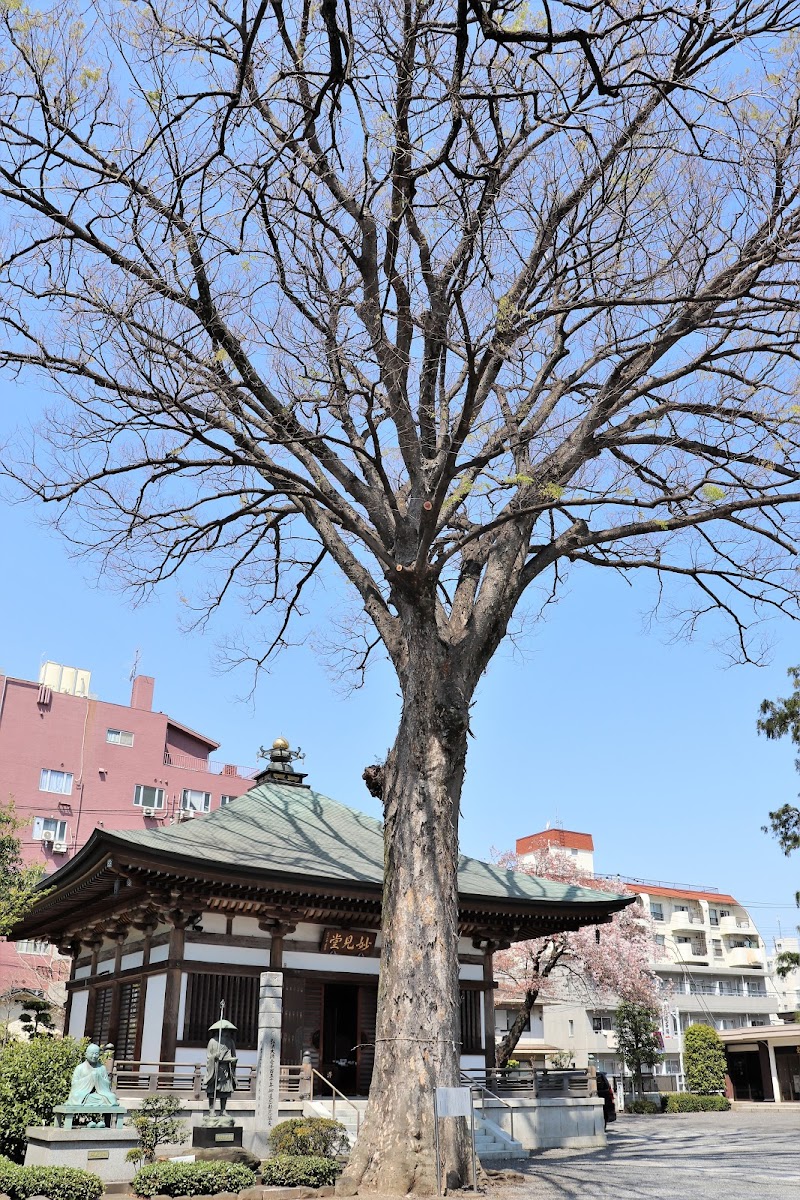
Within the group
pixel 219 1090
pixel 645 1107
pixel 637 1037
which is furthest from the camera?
pixel 637 1037

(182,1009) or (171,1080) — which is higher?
(182,1009)

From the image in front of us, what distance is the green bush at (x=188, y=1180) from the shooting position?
9359 mm

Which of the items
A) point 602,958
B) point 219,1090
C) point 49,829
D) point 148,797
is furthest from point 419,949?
point 148,797

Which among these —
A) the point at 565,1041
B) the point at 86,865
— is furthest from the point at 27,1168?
the point at 565,1041

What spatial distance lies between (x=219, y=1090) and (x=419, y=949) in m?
4.91

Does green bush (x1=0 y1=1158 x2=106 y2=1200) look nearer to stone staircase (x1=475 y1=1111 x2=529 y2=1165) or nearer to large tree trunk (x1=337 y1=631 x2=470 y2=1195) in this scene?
large tree trunk (x1=337 y1=631 x2=470 y2=1195)

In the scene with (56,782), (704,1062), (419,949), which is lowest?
(704,1062)

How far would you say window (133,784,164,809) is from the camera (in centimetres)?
4003

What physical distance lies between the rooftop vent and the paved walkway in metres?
8.66

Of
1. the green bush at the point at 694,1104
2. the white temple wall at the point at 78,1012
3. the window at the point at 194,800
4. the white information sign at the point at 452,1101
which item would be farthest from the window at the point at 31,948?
the white information sign at the point at 452,1101

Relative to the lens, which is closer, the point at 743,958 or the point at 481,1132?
the point at 481,1132

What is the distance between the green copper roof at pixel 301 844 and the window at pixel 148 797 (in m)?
21.4

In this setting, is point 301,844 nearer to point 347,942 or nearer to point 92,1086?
point 347,942

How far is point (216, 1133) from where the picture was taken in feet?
36.9
